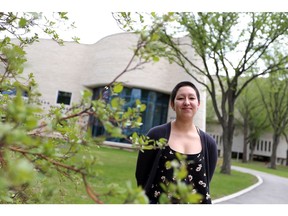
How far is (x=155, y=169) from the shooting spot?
2.01 meters

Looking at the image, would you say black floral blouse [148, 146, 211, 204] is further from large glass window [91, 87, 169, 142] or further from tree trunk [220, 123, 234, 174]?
large glass window [91, 87, 169, 142]

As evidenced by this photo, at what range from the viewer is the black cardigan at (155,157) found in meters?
2.02

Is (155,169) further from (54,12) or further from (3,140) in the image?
(3,140)

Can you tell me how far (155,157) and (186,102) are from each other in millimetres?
411

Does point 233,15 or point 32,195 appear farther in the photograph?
point 233,15

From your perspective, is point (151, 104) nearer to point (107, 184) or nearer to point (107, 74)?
point (107, 74)

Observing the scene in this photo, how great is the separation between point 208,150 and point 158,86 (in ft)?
72.4

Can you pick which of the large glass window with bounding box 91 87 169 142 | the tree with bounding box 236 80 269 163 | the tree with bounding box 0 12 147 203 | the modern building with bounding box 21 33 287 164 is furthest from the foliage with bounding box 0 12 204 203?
the tree with bounding box 236 80 269 163

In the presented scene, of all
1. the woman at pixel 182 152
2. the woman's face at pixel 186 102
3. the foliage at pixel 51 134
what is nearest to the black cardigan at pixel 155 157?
the woman at pixel 182 152

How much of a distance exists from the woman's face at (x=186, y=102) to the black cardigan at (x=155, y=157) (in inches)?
6.1

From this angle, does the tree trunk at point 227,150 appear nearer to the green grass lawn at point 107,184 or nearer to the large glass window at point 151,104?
the green grass lawn at point 107,184

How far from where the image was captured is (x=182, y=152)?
2.01m

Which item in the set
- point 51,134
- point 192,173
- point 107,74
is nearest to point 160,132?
point 192,173

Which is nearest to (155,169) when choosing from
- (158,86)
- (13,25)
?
(13,25)
